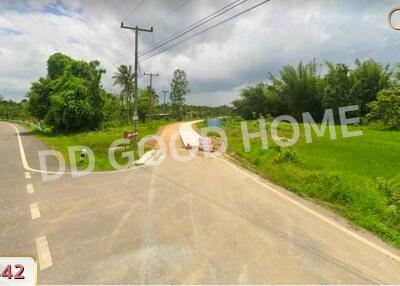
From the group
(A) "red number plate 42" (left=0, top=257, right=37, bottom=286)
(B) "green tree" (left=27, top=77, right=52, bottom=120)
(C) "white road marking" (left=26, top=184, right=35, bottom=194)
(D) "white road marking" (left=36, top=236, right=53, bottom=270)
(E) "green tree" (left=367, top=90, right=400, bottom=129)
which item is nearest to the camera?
(A) "red number plate 42" (left=0, top=257, right=37, bottom=286)

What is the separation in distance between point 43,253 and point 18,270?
→ 3470mm

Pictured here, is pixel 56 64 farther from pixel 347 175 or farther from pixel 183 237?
pixel 183 237

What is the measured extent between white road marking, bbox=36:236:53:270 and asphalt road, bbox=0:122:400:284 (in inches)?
0.8

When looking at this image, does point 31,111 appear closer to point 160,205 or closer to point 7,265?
point 160,205

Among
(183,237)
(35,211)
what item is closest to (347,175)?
(183,237)

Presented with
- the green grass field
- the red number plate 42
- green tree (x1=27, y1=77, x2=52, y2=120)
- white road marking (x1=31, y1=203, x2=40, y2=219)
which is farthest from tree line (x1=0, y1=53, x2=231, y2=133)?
the red number plate 42

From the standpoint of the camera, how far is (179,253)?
5.88m

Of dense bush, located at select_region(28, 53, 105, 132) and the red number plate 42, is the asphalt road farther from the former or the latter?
dense bush, located at select_region(28, 53, 105, 132)

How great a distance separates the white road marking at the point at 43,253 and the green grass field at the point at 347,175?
6.48m

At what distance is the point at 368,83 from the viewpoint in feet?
125

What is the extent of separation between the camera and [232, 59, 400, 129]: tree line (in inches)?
1180

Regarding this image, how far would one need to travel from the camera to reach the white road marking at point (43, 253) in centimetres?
546

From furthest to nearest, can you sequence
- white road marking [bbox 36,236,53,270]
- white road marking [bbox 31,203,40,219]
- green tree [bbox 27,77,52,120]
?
green tree [bbox 27,77,52,120] → white road marking [bbox 31,203,40,219] → white road marking [bbox 36,236,53,270]

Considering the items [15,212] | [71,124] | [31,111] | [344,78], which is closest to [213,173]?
[15,212]
